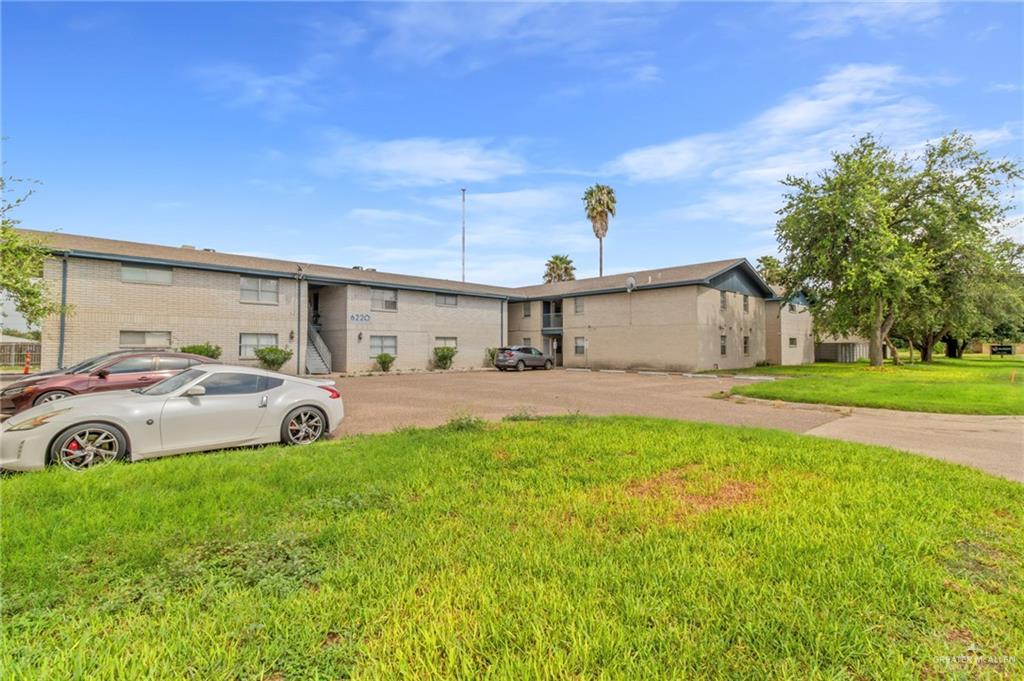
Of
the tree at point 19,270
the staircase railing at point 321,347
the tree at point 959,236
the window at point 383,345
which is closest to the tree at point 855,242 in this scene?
the tree at point 959,236

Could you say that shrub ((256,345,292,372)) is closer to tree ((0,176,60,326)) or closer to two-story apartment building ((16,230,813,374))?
two-story apartment building ((16,230,813,374))

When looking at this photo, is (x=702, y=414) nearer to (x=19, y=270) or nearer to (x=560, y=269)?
(x=19, y=270)

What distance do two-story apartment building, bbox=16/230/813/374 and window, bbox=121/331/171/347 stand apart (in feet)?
0.16

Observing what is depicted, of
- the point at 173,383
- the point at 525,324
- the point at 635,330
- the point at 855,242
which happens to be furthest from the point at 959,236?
the point at 173,383

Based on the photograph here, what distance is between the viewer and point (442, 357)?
29938mm

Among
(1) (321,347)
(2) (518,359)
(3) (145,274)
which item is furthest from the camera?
(2) (518,359)

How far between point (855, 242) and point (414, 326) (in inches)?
1004

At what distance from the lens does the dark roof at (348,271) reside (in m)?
19.8

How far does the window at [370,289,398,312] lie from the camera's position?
27.7 m

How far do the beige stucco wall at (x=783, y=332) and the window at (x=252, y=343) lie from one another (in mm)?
33878

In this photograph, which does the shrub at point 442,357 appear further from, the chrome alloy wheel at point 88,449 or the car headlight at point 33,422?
the car headlight at point 33,422

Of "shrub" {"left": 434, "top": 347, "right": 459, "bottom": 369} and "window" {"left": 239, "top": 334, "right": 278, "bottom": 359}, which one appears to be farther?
"shrub" {"left": 434, "top": 347, "right": 459, "bottom": 369}

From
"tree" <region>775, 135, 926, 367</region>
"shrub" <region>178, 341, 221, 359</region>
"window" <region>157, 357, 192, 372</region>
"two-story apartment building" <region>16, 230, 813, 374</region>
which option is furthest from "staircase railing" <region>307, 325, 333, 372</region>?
"tree" <region>775, 135, 926, 367</region>

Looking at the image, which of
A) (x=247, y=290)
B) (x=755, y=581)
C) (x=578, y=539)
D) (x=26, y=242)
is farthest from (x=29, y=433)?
(x=247, y=290)
